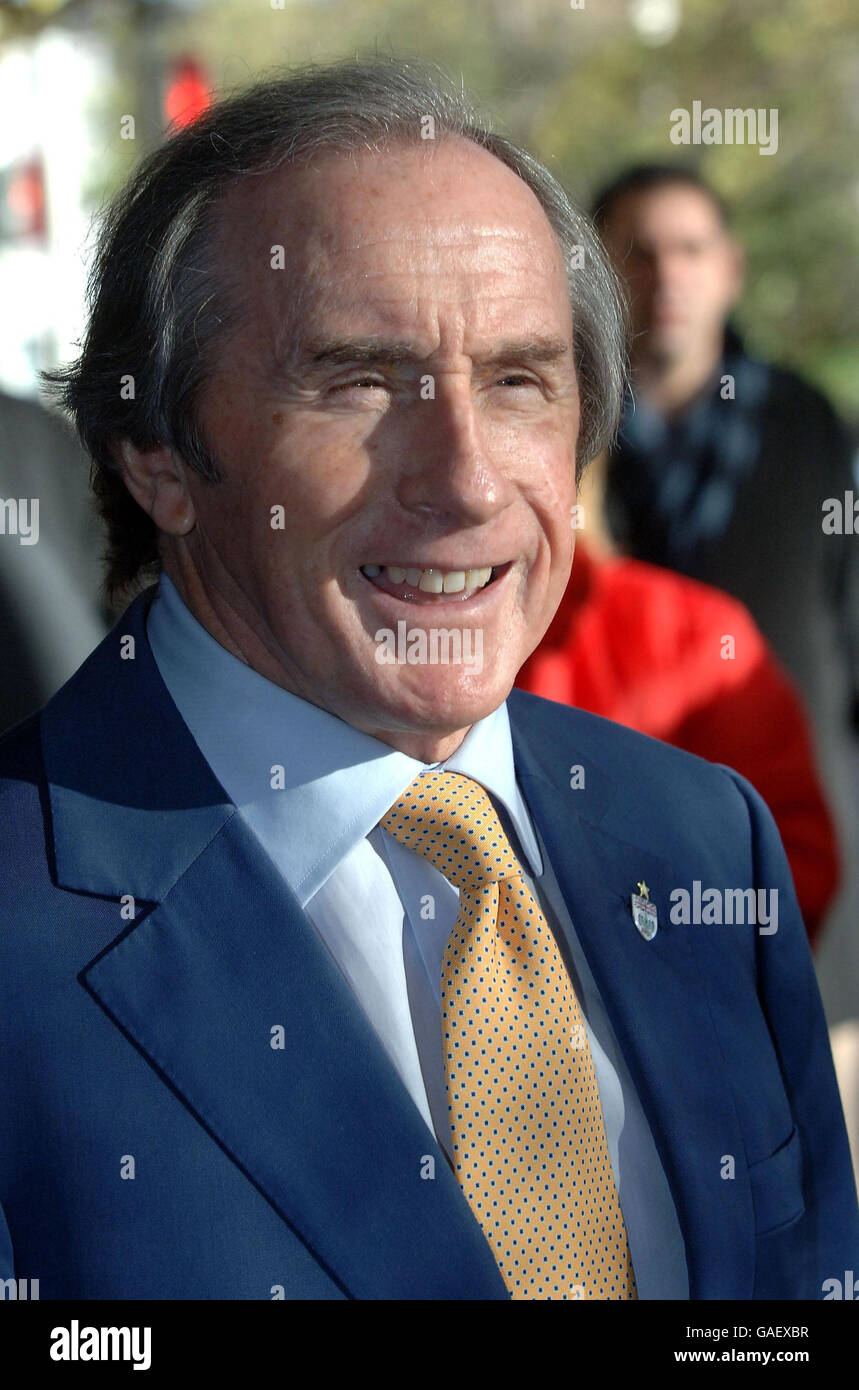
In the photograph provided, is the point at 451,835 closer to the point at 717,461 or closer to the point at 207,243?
the point at 207,243

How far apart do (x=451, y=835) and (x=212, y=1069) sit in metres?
0.34

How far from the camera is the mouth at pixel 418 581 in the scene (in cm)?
144

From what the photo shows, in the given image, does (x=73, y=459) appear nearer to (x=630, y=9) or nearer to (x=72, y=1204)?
(x=72, y=1204)

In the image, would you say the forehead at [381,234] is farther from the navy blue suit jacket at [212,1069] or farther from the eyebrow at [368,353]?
the navy blue suit jacket at [212,1069]

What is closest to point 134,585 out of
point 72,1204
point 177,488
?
point 177,488

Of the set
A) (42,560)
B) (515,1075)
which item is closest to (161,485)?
(515,1075)

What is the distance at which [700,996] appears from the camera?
1641 millimetres

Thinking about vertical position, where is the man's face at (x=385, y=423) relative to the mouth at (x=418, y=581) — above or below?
above

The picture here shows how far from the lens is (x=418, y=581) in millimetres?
1447

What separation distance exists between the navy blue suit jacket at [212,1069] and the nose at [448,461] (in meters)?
0.34

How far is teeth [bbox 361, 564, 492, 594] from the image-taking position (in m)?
1.44

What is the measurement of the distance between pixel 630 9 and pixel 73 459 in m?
12.2

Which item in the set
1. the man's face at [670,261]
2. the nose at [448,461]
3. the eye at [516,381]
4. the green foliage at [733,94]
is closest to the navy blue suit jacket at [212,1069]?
the nose at [448,461]

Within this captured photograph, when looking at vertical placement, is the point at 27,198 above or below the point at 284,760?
above
